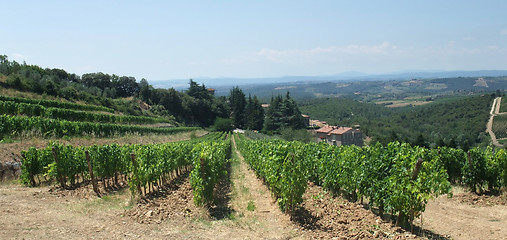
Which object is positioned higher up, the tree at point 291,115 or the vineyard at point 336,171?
the vineyard at point 336,171

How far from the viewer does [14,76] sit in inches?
1476

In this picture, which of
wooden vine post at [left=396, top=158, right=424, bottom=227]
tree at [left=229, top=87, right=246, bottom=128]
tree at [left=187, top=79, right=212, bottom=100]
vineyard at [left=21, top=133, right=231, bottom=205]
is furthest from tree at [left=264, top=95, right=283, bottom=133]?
wooden vine post at [left=396, top=158, right=424, bottom=227]

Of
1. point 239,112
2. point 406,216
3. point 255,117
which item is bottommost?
point 255,117

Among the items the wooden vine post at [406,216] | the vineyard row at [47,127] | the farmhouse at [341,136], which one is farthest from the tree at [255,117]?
the wooden vine post at [406,216]

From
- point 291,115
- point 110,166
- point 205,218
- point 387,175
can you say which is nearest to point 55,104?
point 110,166

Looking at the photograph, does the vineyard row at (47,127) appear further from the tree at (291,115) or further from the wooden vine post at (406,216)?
the tree at (291,115)

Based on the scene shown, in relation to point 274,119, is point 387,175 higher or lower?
higher

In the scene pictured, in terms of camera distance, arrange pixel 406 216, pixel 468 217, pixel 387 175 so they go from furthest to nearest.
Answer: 1. pixel 468 217
2. pixel 387 175
3. pixel 406 216

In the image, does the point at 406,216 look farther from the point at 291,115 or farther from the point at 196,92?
the point at 196,92

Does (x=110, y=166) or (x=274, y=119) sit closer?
(x=110, y=166)

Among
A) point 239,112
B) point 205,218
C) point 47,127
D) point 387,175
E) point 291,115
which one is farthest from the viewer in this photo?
Answer: point 239,112

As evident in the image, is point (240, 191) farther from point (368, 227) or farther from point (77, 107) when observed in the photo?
point (77, 107)

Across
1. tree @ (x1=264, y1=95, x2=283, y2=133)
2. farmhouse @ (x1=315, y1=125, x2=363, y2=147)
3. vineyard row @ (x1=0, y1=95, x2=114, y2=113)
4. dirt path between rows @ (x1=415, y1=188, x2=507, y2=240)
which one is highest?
vineyard row @ (x1=0, y1=95, x2=114, y2=113)

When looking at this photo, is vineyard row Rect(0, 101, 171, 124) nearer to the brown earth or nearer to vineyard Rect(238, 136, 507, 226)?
the brown earth
